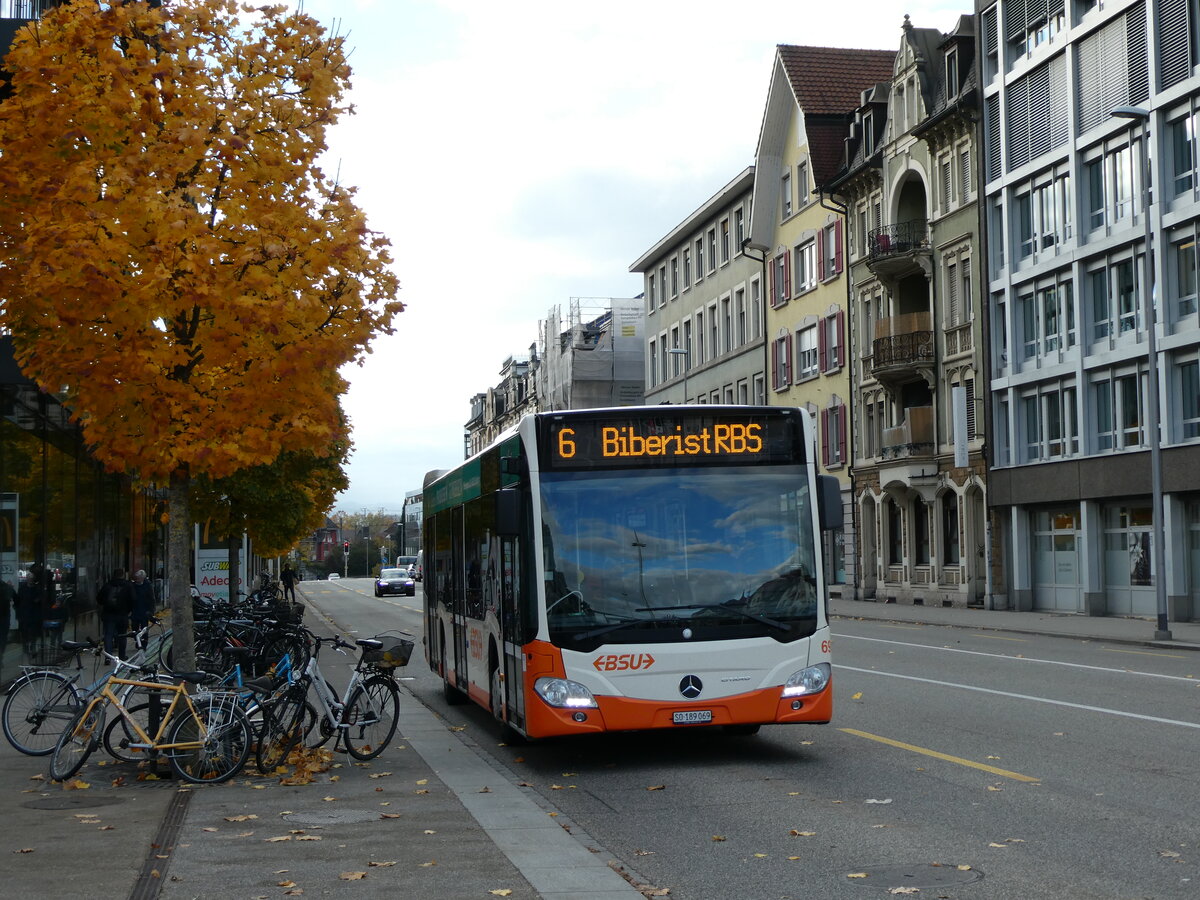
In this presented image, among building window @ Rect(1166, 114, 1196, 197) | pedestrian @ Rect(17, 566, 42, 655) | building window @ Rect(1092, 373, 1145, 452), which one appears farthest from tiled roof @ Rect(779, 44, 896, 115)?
pedestrian @ Rect(17, 566, 42, 655)

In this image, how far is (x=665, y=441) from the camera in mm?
12648

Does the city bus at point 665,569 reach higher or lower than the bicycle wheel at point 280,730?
higher

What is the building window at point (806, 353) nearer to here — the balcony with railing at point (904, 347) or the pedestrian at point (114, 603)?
the balcony with railing at point (904, 347)

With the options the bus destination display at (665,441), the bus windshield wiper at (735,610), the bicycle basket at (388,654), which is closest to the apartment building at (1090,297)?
the bus destination display at (665,441)

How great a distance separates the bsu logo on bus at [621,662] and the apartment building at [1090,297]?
965 inches

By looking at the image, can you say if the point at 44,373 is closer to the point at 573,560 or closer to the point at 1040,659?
the point at 573,560

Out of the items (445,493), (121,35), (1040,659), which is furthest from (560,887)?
(1040,659)

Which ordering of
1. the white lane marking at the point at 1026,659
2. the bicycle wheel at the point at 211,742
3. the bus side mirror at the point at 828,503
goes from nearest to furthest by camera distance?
the bicycle wheel at the point at 211,742
the bus side mirror at the point at 828,503
the white lane marking at the point at 1026,659

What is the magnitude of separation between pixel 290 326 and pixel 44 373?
2.02m

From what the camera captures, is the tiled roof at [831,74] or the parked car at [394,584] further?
the parked car at [394,584]

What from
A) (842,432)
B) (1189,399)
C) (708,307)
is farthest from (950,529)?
(708,307)

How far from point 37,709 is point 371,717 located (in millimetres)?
3066

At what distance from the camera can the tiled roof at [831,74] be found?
58.4 meters

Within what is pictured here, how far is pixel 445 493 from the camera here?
18.0m
